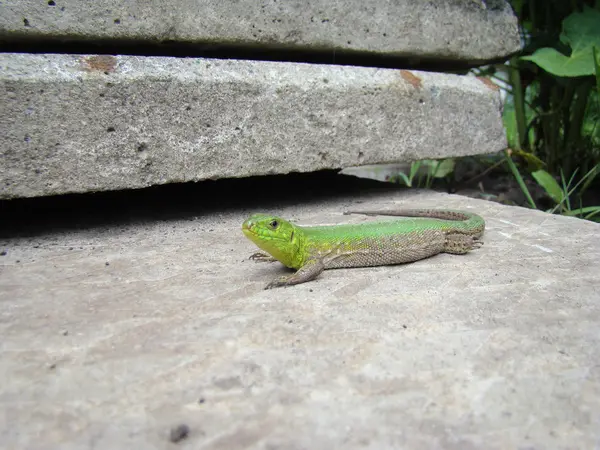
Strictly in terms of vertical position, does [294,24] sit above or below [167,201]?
above

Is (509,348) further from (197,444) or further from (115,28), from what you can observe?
(115,28)

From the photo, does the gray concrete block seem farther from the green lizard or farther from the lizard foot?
the green lizard

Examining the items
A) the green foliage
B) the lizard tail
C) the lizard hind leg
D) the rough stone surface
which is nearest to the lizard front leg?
the lizard hind leg

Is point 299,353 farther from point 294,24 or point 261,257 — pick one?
point 294,24

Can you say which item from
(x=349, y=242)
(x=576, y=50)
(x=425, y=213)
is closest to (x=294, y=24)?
(x=425, y=213)

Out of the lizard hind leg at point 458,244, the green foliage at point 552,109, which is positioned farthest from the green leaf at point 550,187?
the lizard hind leg at point 458,244

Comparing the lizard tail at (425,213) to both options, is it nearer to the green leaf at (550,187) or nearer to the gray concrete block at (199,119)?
the gray concrete block at (199,119)
